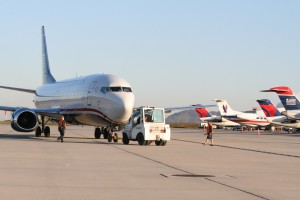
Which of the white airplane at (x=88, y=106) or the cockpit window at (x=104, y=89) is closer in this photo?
the white airplane at (x=88, y=106)

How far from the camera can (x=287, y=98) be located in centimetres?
7250

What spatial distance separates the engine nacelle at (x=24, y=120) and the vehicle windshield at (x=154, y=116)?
8.97m

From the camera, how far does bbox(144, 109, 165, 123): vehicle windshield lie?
33500mm

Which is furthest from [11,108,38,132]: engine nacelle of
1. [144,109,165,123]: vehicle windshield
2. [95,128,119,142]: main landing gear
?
[144,109,165,123]: vehicle windshield

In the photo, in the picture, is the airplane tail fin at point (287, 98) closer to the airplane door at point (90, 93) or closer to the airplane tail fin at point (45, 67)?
the airplane tail fin at point (45, 67)

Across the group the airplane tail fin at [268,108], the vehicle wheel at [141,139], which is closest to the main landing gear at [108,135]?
the vehicle wheel at [141,139]

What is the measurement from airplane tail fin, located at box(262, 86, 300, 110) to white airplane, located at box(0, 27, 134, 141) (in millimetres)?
34855

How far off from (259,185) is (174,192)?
260 centimetres

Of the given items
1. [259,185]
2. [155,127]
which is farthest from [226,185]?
[155,127]

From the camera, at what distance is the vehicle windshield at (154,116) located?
33.5 meters

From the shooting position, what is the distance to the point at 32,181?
13219mm

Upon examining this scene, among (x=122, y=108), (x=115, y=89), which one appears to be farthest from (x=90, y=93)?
(x=122, y=108)

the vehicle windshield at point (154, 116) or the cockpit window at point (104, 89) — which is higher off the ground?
the cockpit window at point (104, 89)

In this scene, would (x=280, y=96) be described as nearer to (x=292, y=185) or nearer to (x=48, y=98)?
(x=48, y=98)
